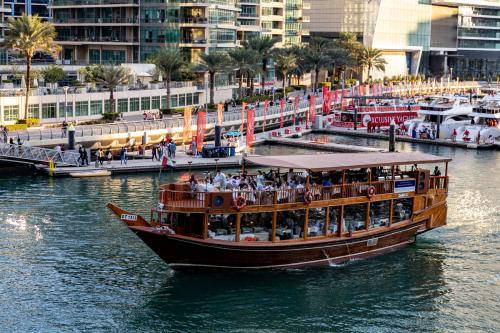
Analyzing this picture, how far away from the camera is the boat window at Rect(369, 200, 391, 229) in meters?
48.4

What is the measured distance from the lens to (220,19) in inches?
5271

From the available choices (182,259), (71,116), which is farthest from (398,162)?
(71,116)

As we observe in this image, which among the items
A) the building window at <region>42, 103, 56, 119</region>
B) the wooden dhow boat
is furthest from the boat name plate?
the building window at <region>42, 103, 56, 119</region>

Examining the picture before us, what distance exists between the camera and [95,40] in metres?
136

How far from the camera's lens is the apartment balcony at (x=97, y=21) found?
132 metres

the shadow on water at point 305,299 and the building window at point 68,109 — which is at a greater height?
the building window at point 68,109

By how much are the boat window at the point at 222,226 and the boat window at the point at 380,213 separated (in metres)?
8.53

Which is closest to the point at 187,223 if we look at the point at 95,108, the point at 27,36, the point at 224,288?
the point at 224,288

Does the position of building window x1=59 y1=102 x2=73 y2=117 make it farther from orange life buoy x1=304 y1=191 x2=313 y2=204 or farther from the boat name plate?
orange life buoy x1=304 y1=191 x2=313 y2=204

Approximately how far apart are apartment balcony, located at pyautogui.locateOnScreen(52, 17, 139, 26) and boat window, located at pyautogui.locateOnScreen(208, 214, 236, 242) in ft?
303

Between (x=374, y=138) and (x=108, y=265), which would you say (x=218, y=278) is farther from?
(x=374, y=138)

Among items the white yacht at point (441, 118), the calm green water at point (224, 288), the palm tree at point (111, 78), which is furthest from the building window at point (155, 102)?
the calm green water at point (224, 288)

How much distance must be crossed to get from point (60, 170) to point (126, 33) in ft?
216

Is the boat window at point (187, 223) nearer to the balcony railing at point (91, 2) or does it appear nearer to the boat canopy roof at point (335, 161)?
the boat canopy roof at point (335, 161)
